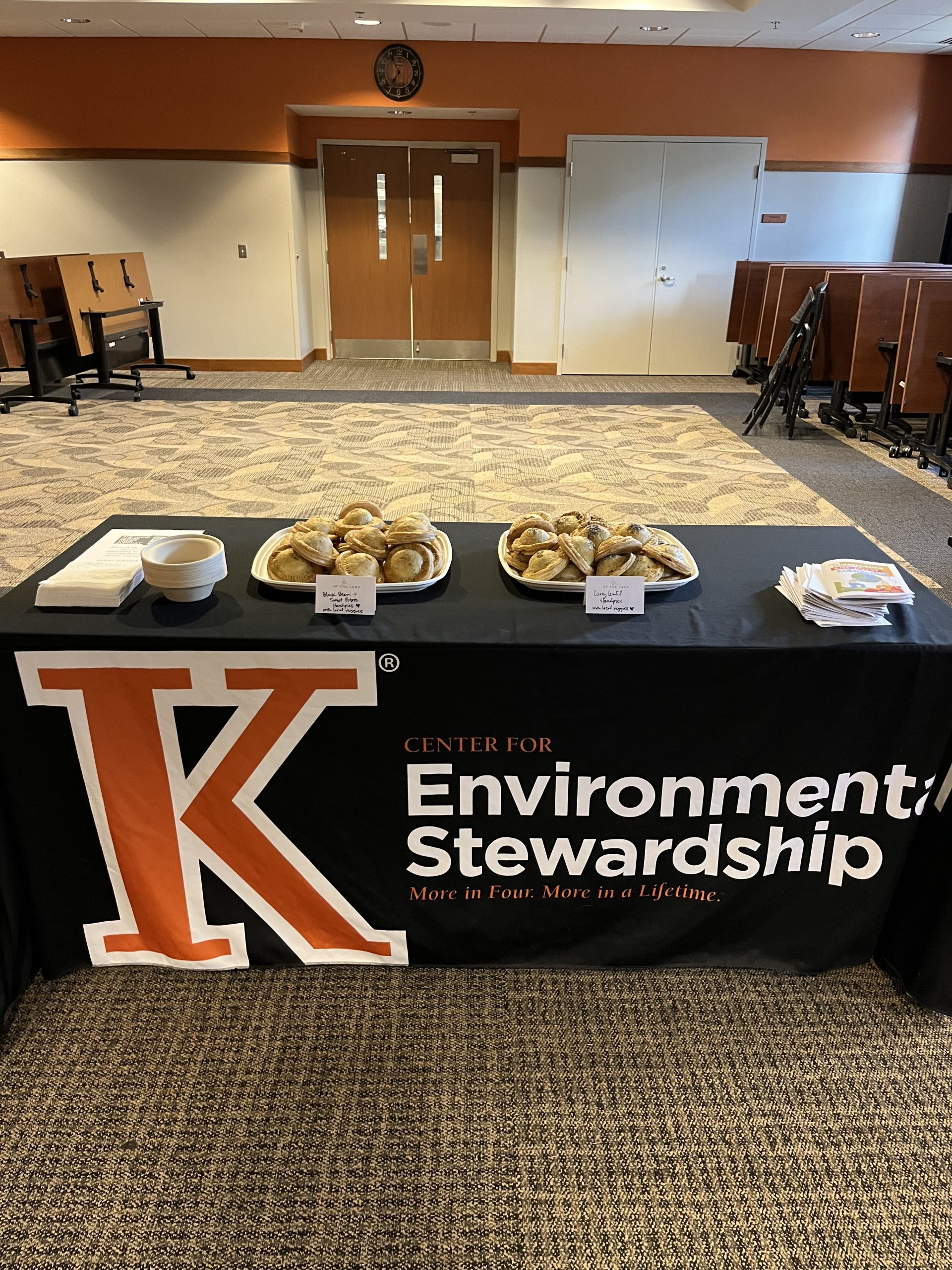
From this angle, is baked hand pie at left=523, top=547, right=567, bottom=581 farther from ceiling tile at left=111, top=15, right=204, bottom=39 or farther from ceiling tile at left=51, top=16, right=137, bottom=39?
ceiling tile at left=51, top=16, right=137, bottom=39

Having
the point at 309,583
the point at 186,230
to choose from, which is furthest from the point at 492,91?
the point at 309,583

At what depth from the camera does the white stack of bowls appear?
1.58 m

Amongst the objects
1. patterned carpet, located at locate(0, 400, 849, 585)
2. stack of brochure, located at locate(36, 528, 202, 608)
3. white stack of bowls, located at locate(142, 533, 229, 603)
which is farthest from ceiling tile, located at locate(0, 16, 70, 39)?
white stack of bowls, located at locate(142, 533, 229, 603)

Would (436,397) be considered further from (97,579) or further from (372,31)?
(97,579)

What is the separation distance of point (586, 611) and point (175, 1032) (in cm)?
108

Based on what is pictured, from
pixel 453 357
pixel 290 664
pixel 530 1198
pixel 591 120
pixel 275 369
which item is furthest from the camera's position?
pixel 453 357

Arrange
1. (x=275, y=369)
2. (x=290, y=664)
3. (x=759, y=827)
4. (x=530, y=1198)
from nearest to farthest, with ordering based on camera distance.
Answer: (x=530, y=1198) < (x=290, y=664) < (x=759, y=827) < (x=275, y=369)

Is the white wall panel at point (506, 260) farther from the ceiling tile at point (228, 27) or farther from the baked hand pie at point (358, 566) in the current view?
the baked hand pie at point (358, 566)

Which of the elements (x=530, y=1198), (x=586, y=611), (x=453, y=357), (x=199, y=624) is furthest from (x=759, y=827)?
(x=453, y=357)

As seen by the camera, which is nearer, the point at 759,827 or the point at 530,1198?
the point at 530,1198

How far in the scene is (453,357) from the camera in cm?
1045

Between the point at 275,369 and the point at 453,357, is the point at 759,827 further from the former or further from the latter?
the point at 453,357

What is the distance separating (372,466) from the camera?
5.62 meters

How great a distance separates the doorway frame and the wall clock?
88 centimetres
